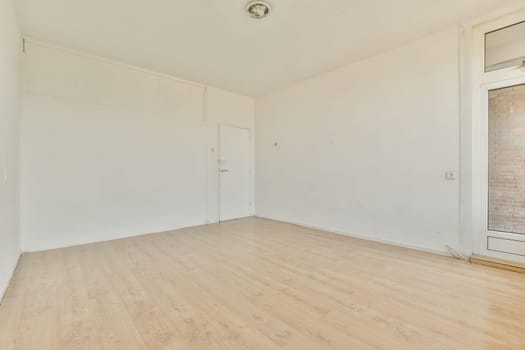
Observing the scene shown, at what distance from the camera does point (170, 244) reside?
3.72 metres

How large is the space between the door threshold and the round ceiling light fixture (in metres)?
3.70

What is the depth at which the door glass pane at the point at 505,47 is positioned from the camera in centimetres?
275

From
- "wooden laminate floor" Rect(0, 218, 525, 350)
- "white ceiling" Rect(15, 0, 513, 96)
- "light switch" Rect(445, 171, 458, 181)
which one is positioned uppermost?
"white ceiling" Rect(15, 0, 513, 96)

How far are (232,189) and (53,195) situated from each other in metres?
3.11

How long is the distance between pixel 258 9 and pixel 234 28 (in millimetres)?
474

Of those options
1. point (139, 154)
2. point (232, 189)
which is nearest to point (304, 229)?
point (232, 189)

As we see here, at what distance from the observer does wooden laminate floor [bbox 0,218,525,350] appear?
1611 millimetres

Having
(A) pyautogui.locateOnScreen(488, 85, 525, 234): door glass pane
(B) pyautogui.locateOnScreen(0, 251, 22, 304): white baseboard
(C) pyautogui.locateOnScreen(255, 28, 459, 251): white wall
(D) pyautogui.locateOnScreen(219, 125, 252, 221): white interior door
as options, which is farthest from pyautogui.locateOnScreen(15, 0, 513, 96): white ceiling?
(B) pyautogui.locateOnScreen(0, 251, 22, 304): white baseboard

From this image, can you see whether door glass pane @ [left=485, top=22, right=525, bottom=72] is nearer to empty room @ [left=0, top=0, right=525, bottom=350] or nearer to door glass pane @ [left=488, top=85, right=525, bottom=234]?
empty room @ [left=0, top=0, right=525, bottom=350]

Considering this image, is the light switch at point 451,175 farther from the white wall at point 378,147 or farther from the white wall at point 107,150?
the white wall at point 107,150

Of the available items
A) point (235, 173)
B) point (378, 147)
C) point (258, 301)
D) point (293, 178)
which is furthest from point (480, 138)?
point (235, 173)

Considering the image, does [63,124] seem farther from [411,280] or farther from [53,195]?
[411,280]

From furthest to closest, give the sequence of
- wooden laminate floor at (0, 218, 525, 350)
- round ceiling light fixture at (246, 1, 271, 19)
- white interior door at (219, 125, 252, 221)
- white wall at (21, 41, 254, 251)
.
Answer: white interior door at (219, 125, 252, 221) < white wall at (21, 41, 254, 251) < round ceiling light fixture at (246, 1, 271, 19) < wooden laminate floor at (0, 218, 525, 350)

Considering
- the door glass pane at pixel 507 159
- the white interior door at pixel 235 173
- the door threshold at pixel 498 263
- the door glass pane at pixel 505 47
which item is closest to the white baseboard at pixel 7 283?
the white interior door at pixel 235 173
